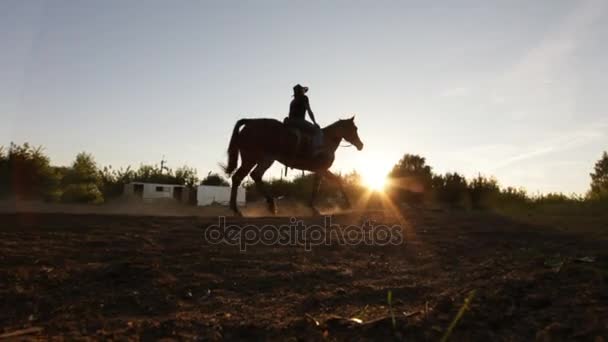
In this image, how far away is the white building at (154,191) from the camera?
2728cm

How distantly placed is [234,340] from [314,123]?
8.73m

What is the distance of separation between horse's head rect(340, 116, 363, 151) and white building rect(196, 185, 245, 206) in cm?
1557

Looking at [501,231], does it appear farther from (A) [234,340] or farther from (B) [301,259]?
(A) [234,340]

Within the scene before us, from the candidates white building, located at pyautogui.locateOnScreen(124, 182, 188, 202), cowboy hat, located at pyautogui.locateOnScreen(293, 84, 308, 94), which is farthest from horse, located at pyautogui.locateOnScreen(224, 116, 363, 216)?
white building, located at pyautogui.locateOnScreen(124, 182, 188, 202)

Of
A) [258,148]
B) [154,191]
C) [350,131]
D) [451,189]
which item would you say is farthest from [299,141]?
[154,191]

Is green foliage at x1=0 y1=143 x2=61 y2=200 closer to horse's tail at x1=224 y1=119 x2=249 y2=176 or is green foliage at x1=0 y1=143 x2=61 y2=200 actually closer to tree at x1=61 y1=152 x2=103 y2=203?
tree at x1=61 y1=152 x2=103 y2=203

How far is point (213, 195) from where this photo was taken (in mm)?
27984

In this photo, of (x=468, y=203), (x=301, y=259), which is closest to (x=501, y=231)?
(x=301, y=259)
